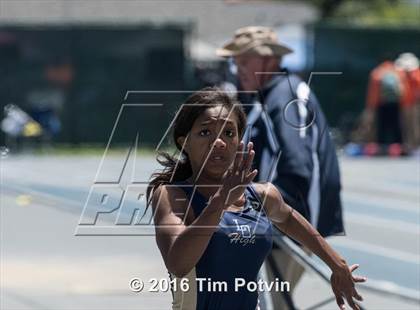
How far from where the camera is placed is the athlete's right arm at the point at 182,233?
3.78 metres

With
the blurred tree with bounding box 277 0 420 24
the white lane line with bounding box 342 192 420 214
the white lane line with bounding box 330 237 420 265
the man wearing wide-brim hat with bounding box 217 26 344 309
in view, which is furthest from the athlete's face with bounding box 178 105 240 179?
the blurred tree with bounding box 277 0 420 24

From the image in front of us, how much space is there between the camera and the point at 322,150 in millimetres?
6746

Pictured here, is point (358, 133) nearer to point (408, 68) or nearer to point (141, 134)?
point (408, 68)

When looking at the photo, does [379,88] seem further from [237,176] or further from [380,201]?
[237,176]

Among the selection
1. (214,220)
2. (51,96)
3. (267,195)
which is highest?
(214,220)

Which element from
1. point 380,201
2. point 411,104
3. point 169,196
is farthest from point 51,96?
point 169,196

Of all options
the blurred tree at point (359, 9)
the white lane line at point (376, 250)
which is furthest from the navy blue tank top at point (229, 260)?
the blurred tree at point (359, 9)

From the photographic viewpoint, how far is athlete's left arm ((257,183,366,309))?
4.23m

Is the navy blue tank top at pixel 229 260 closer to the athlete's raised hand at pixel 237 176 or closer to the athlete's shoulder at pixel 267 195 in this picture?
the athlete's shoulder at pixel 267 195

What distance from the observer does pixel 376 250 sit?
10.8 metres

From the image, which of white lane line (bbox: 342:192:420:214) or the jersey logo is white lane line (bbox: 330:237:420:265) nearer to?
white lane line (bbox: 342:192:420:214)

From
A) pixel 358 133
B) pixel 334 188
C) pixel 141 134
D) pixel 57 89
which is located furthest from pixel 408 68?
pixel 334 188

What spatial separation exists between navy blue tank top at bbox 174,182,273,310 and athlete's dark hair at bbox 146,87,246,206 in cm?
9

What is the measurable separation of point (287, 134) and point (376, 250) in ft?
14.7
